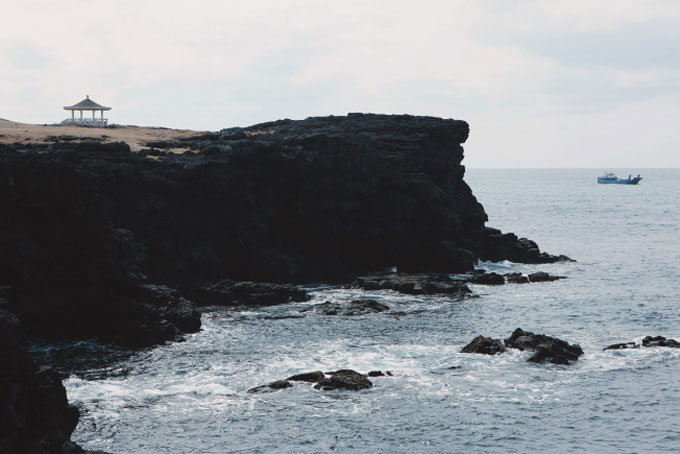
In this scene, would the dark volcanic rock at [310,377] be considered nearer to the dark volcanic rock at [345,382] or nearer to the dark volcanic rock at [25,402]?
the dark volcanic rock at [345,382]

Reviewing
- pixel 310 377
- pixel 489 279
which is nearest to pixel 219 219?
pixel 489 279

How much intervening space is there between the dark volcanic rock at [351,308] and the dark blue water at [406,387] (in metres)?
1.77

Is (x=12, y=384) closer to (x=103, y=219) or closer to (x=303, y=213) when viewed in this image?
(x=103, y=219)

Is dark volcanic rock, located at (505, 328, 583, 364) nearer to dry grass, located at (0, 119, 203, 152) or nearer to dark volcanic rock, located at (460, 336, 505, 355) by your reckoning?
dark volcanic rock, located at (460, 336, 505, 355)

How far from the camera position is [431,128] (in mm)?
104625

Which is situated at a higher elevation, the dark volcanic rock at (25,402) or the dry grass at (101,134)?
the dry grass at (101,134)

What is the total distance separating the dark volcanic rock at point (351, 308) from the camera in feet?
226

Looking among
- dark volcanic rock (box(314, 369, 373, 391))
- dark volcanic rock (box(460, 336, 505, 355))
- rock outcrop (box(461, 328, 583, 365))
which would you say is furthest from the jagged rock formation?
rock outcrop (box(461, 328, 583, 365))

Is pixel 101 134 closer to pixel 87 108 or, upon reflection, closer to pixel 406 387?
pixel 87 108

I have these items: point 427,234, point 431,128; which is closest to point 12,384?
point 427,234

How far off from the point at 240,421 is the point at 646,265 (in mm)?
75543

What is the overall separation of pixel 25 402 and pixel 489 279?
62.4 m

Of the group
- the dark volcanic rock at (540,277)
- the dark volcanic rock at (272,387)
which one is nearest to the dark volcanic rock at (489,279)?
the dark volcanic rock at (540,277)

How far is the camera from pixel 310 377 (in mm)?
48281
